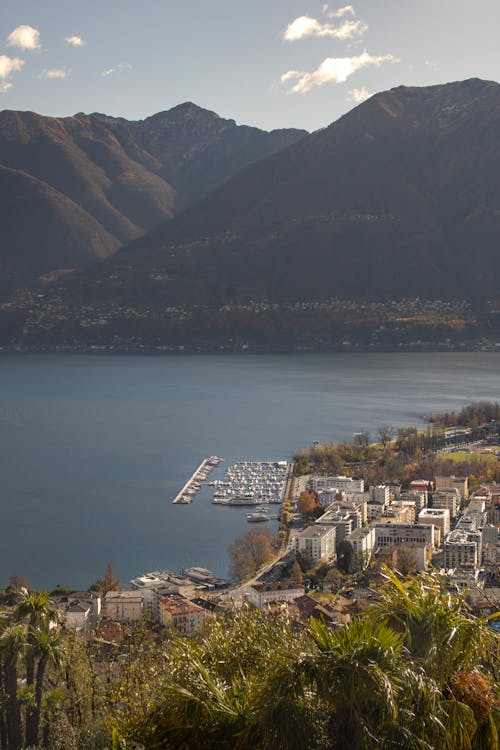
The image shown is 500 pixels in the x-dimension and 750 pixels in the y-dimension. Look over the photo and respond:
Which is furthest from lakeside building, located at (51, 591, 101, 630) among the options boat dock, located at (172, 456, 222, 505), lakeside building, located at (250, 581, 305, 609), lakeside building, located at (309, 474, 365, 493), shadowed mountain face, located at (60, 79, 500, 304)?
shadowed mountain face, located at (60, 79, 500, 304)

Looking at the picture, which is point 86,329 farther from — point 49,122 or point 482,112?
point 49,122

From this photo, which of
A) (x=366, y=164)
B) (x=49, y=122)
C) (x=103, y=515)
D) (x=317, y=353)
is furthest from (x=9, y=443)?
(x=49, y=122)

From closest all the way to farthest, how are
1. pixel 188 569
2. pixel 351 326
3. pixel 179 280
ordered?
pixel 188 569 < pixel 351 326 < pixel 179 280

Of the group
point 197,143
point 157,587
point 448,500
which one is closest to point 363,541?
point 157,587

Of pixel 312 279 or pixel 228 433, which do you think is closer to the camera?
pixel 228 433

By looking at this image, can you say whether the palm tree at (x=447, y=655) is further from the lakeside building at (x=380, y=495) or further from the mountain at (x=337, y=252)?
the mountain at (x=337, y=252)

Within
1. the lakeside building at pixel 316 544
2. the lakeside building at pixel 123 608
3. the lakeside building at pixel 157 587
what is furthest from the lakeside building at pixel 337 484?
the lakeside building at pixel 123 608

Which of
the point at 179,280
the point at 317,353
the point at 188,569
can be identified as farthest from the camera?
the point at 179,280

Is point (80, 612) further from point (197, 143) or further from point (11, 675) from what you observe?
point (197, 143)
